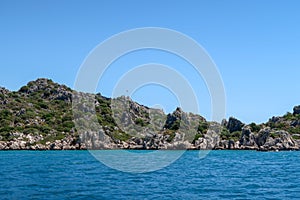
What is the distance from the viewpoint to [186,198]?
3409 cm

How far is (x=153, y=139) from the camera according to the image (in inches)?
7219

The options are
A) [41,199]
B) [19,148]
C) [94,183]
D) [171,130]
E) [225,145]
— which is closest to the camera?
[41,199]

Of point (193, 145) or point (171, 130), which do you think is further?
point (171, 130)

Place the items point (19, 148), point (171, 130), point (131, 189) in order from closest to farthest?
1. point (131, 189)
2. point (19, 148)
3. point (171, 130)

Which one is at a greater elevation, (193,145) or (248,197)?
(193,145)

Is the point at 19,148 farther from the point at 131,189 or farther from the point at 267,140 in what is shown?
the point at 131,189

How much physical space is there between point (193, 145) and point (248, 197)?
14932 centimetres

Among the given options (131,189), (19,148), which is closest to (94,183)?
(131,189)

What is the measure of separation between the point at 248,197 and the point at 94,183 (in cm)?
1799

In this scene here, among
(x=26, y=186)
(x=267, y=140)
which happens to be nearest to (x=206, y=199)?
(x=26, y=186)

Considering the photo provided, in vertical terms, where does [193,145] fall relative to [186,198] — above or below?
above

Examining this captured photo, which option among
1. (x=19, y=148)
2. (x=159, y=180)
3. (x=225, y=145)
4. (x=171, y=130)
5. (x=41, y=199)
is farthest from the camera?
(x=171, y=130)

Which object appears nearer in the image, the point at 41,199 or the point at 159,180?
the point at 41,199

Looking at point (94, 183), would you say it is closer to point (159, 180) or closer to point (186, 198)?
point (159, 180)
